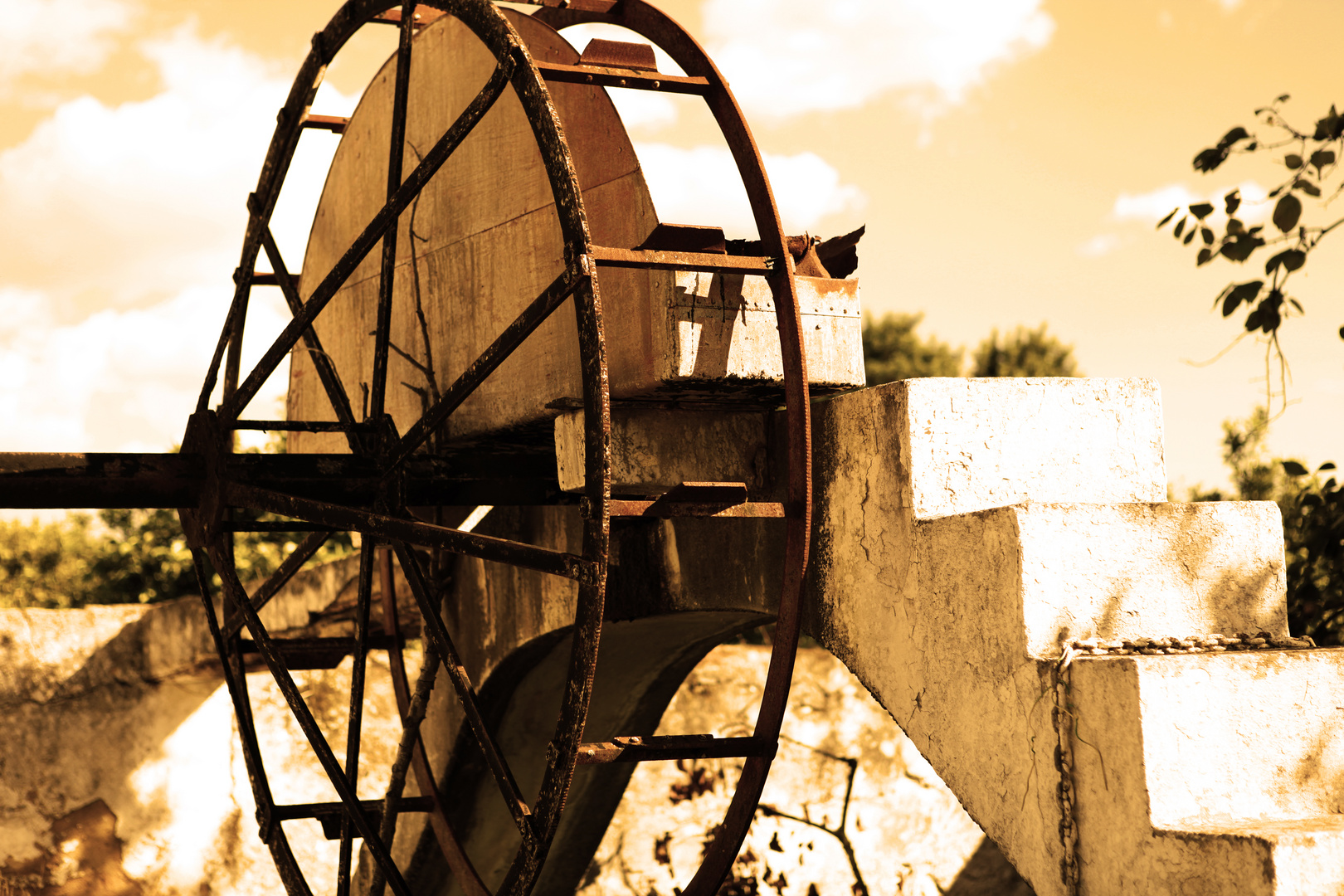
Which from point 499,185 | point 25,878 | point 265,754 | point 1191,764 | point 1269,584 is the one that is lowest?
point 25,878

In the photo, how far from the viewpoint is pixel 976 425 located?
3271 millimetres

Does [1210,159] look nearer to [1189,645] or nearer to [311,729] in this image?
[1189,645]

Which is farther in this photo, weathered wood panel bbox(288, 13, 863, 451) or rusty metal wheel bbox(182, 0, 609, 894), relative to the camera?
weathered wood panel bbox(288, 13, 863, 451)

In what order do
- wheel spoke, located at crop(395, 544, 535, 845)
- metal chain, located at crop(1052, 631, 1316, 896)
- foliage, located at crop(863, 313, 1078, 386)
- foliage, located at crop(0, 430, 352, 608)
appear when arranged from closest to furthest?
metal chain, located at crop(1052, 631, 1316, 896) < wheel spoke, located at crop(395, 544, 535, 845) < foliage, located at crop(0, 430, 352, 608) < foliage, located at crop(863, 313, 1078, 386)

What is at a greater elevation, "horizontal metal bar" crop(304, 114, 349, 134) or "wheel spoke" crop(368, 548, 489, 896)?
"horizontal metal bar" crop(304, 114, 349, 134)

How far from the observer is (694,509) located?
3340 mm

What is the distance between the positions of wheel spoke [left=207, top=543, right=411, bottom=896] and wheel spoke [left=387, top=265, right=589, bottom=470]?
96 centimetres

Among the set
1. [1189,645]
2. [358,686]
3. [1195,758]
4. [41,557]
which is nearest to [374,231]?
[358,686]

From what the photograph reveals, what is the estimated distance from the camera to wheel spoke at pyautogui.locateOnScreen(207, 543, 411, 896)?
4.08 meters

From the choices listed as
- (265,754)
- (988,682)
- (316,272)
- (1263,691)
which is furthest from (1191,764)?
(265,754)

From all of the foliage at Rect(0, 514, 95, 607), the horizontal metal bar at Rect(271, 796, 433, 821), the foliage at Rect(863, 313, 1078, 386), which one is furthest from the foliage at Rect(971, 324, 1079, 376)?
the horizontal metal bar at Rect(271, 796, 433, 821)

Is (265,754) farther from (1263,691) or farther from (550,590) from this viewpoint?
(1263,691)

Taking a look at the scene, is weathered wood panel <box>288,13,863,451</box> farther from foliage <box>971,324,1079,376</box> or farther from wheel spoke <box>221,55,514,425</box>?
foliage <box>971,324,1079,376</box>

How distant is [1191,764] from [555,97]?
278cm
